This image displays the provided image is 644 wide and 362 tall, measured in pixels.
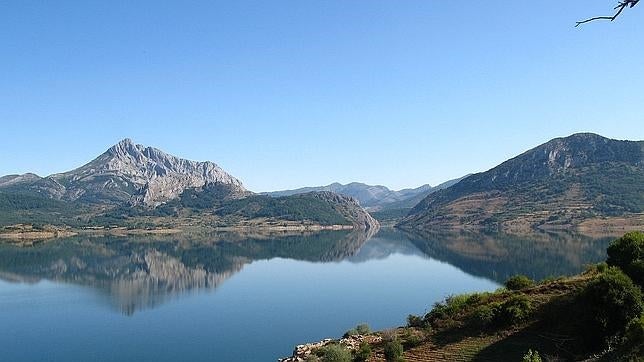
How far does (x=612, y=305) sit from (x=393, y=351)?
11.1m

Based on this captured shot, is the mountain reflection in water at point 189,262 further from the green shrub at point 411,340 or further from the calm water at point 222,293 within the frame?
the green shrub at point 411,340

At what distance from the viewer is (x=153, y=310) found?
82250 millimetres

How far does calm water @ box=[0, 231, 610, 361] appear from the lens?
2248 inches

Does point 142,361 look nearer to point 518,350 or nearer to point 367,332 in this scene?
point 367,332

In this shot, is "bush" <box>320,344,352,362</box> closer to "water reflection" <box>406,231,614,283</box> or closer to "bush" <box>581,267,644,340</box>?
"bush" <box>581,267,644,340</box>

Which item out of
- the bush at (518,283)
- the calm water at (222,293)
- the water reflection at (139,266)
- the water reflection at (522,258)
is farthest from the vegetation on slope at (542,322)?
the water reflection at (139,266)

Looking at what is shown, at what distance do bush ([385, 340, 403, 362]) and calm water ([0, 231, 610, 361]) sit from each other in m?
23.9

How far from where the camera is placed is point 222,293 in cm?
9712

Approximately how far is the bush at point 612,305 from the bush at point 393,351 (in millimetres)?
9372

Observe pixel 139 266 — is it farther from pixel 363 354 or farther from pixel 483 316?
pixel 483 316

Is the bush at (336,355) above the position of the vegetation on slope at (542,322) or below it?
below

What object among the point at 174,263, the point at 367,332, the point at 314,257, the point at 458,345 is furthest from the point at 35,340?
the point at 314,257

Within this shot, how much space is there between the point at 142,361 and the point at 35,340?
65.6 feet

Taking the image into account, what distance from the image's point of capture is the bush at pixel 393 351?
26766 millimetres
